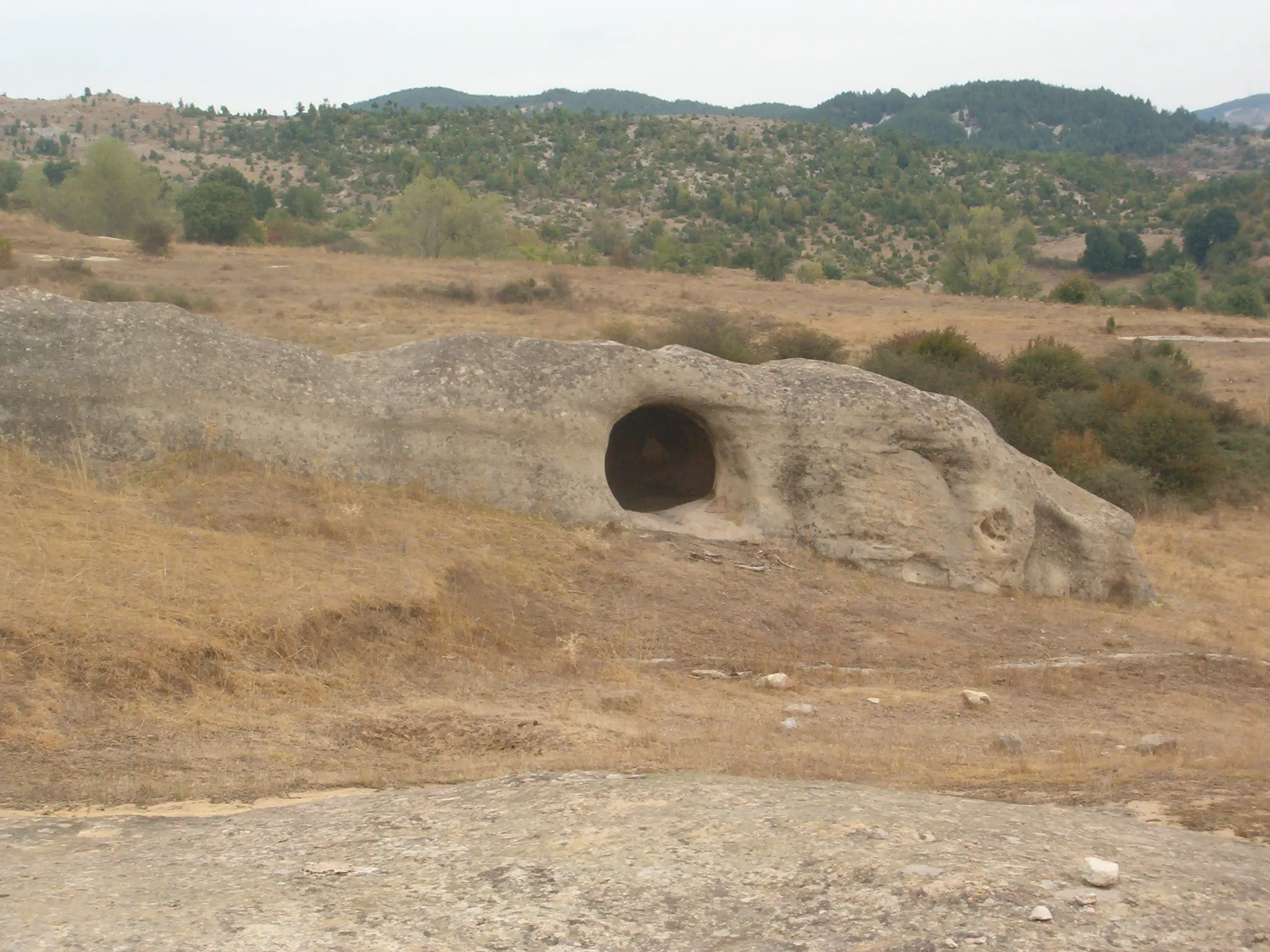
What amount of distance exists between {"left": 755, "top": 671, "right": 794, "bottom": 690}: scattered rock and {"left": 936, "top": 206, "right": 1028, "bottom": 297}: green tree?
133 feet

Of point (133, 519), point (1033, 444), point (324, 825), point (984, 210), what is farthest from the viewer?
point (984, 210)

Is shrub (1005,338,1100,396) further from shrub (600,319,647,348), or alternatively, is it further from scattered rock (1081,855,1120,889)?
scattered rock (1081,855,1120,889)

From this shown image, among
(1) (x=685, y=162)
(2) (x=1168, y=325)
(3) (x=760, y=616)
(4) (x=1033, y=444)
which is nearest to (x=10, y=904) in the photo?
(3) (x=760, y=616)

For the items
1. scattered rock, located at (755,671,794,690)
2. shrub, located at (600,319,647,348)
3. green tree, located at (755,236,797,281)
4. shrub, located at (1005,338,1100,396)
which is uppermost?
green tree, located at (755,236,797,281)

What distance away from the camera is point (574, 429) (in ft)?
35.1

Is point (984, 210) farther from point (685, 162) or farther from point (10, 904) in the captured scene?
point (10, 904)

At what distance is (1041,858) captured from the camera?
457 cm

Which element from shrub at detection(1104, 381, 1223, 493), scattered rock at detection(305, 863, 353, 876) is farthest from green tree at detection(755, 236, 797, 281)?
scattered rock at detection(305, 863, 353, 876)

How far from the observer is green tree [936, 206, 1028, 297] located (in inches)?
1913

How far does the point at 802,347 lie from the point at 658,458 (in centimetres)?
1141

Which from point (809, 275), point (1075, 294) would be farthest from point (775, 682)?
point (809, 275)

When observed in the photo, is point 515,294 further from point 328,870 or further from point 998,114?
point 998,114

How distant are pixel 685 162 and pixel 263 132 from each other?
80.8 feet

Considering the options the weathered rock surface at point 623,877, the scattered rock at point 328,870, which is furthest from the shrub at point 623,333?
the scattered rock at point 328,870
